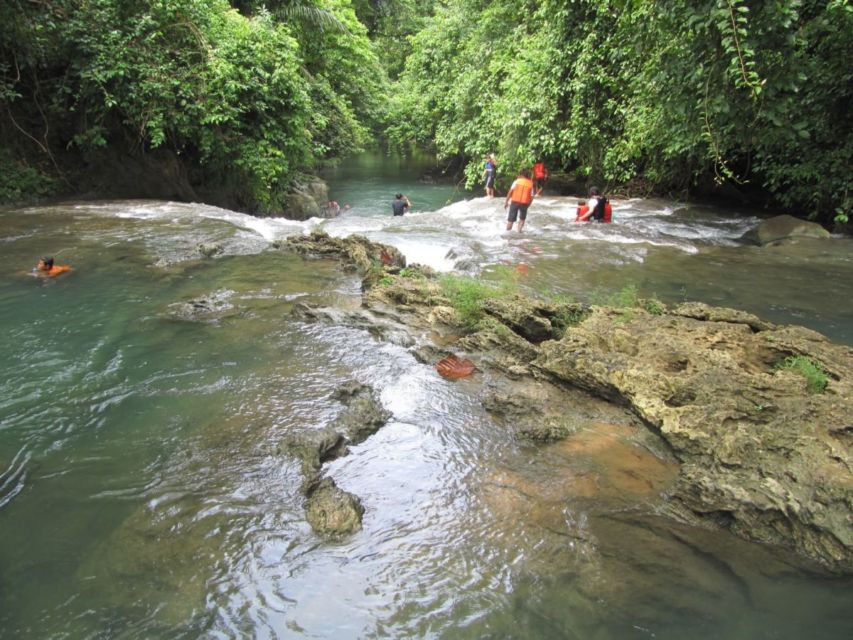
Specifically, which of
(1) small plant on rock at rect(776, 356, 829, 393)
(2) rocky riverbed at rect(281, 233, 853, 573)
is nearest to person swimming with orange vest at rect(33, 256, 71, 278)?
(2) rocky riverbed at rect(281, 233, 853, 573)

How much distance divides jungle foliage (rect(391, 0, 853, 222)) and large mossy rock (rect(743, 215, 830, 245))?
1.96 ft

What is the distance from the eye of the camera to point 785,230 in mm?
10555

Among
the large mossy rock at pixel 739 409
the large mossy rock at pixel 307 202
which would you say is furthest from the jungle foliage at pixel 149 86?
the large mossy rock at pixel 739 409

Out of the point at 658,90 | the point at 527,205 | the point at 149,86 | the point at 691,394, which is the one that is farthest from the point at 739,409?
the point at 149,86

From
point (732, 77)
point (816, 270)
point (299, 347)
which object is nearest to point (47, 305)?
point (299, 347)

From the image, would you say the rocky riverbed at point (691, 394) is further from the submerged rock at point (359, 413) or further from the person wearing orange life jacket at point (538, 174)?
the person wearing orange life jacket at point (538, 174)

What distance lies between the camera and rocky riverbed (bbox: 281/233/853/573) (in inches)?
124

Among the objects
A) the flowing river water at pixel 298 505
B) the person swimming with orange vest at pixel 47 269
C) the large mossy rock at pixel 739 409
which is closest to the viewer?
the flowing river water at pixel 298 505

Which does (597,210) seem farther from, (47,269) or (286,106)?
(47,269)

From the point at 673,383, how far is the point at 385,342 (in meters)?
3.07

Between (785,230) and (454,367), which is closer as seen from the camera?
(454,367)

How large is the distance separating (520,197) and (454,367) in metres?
6.94

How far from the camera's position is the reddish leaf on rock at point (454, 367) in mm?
5352

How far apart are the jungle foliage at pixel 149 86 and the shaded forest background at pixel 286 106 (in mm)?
38
